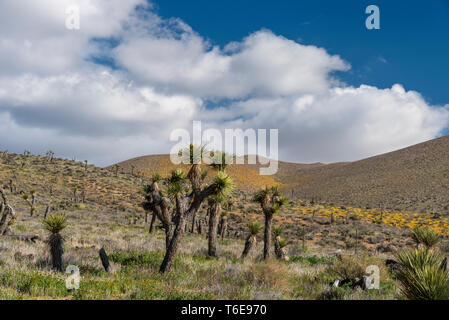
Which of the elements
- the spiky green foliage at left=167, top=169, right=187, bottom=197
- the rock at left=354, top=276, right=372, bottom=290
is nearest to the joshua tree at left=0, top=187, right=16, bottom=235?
the spiky green foliage at left=167, top=169, right=187, bottom=197

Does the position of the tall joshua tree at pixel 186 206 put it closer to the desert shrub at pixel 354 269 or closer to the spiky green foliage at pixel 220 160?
the spiky green foliage at pixel 220 160

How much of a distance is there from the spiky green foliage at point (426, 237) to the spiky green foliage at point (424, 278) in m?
7.40

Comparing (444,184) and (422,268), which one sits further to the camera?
(444,184)

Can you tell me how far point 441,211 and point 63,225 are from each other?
200ft

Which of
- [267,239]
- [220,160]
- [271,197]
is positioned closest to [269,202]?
[271,197]

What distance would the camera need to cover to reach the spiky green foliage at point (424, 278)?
6.05 m

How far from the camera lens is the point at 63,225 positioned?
11.2m

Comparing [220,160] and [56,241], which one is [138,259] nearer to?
[56,241]

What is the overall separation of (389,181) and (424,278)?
82605mm

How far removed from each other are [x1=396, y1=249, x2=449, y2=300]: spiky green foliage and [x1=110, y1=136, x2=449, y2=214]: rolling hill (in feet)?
140
